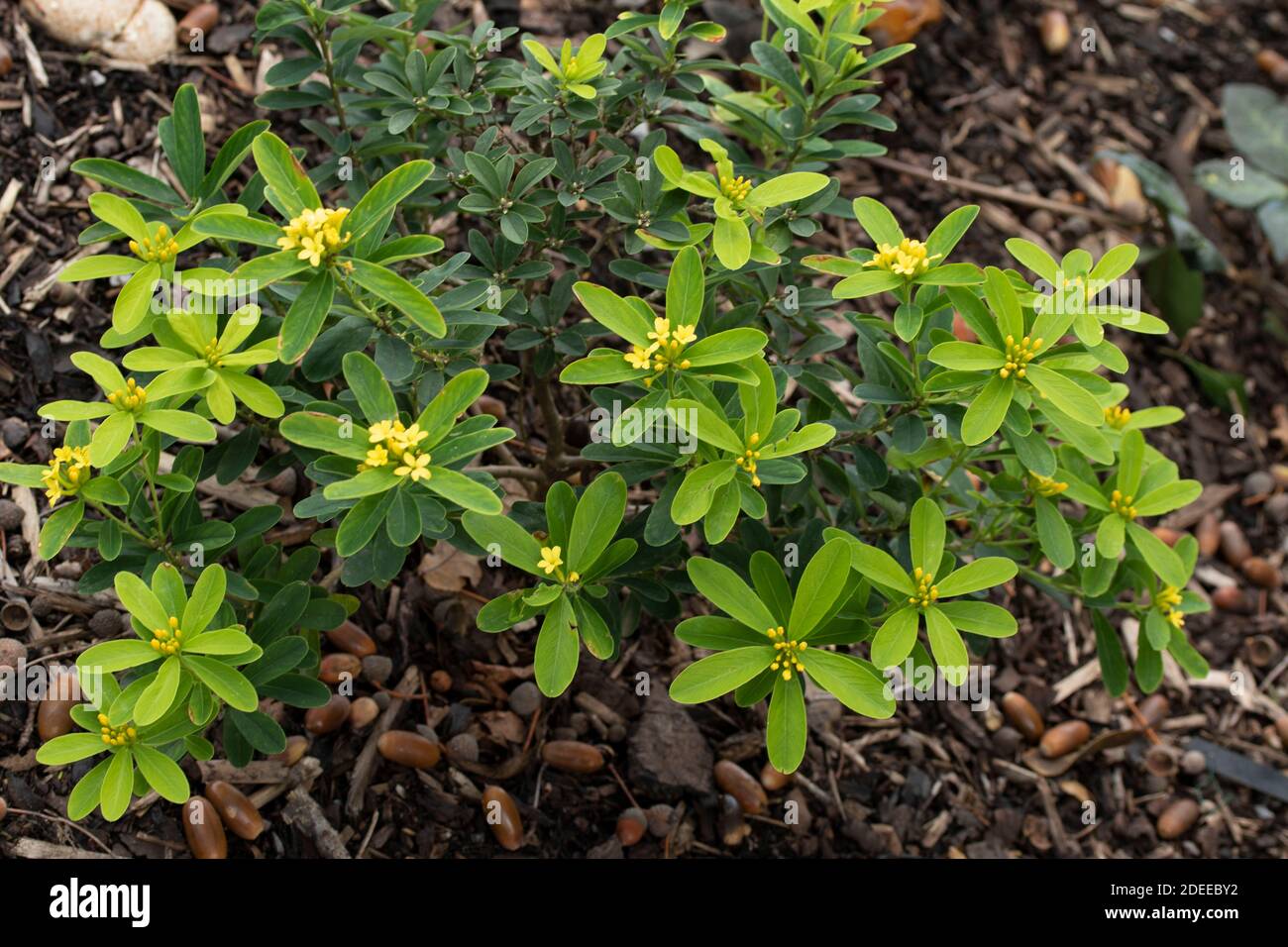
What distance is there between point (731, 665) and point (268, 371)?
925 millimetres

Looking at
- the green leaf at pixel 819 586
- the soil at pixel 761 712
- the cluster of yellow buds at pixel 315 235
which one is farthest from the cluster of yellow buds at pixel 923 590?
the cluster of yellow buds at pixel 315 235

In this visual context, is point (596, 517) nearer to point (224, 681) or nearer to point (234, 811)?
point (224, 681)

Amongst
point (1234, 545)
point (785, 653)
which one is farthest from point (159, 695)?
point (1234, 545)

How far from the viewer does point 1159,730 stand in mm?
3062

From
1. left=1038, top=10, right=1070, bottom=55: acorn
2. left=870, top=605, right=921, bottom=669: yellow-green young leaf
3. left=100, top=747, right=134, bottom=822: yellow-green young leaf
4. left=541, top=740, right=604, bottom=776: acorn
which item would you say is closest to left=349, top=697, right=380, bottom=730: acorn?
left=541, top=740, right=604, bottom=776: acorn

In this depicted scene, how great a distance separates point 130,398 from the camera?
175 centimetres

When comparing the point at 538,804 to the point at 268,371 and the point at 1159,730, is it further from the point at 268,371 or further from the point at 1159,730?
the point at 1159,730

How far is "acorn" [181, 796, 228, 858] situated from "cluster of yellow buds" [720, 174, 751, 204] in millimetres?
1487

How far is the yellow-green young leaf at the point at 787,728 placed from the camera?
1770 mm

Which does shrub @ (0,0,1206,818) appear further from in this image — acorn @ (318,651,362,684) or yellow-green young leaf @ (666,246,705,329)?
acorn @ (318,651,362,684)

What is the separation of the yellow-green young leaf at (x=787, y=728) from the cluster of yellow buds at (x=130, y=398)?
3.48 feet

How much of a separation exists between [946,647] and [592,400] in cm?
71

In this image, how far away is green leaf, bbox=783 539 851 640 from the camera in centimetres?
176

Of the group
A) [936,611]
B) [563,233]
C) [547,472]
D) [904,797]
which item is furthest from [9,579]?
[904,797]
